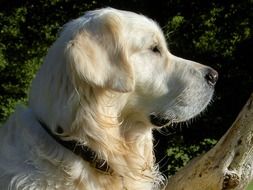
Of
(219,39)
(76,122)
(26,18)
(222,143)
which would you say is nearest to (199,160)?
(222,143)

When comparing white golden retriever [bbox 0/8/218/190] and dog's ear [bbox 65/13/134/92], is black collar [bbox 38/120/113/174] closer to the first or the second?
white golden retriever [bbox 0/8/218/190]

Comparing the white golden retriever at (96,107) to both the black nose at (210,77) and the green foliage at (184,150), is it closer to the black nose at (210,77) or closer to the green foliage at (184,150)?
the black nose at (210,77)

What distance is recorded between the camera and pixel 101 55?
3582mm

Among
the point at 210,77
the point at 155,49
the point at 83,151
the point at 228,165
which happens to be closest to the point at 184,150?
the point at 228,165

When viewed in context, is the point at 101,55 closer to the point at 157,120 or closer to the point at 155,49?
the point at 155,49

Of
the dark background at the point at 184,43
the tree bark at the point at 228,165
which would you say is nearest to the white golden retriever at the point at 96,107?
the tree bark at the point at 228,165

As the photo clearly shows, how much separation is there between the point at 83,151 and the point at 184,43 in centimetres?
1182

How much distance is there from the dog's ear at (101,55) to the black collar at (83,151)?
33 centimetres

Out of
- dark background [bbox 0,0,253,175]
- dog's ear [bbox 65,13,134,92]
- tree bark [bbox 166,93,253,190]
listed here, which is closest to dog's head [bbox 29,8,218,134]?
dog's ear [bbox 65,13,134,92]

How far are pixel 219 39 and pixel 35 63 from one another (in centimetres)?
424

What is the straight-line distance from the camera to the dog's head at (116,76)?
3562mm

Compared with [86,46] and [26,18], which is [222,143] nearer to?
[86,46]

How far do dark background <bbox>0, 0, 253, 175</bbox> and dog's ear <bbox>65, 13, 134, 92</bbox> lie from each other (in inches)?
434

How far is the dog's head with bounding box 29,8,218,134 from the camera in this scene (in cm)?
356
